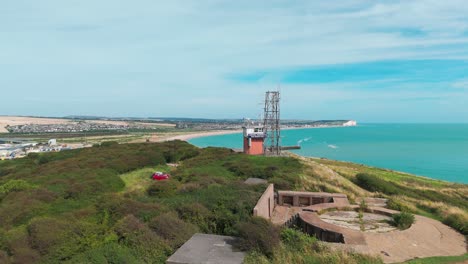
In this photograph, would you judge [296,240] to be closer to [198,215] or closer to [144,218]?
[198,215]

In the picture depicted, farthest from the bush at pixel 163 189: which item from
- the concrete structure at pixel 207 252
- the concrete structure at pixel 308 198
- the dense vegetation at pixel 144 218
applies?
the concrete structure at pixel 207 252

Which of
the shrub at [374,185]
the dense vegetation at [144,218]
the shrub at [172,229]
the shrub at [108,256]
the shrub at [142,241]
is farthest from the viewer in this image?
the shrub at [374,185]

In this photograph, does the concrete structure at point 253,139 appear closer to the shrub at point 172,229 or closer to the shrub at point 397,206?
the shrub at point 397,206

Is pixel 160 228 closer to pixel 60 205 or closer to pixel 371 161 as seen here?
→ pixel 60 205

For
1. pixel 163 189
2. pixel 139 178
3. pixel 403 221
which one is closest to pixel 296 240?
pixel 403 221

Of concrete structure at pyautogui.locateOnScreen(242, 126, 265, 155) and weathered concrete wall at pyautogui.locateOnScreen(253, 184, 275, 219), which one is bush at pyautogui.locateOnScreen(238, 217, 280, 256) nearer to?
weathered concrete wall at pyautogui.locateOnScreen(253, 184, 275, 219)

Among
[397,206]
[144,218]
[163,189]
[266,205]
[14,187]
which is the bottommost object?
[14,187]

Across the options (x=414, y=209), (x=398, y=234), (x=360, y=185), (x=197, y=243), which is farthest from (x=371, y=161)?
(x=197, y=243)

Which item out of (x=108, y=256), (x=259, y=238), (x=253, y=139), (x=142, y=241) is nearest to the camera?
(x=108, y=256)

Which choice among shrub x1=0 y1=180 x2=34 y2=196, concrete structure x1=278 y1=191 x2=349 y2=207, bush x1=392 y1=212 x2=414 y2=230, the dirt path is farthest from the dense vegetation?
bush x1=392 y1=212 x2=414 y2=230
